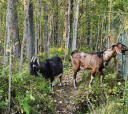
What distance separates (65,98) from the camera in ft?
16.4

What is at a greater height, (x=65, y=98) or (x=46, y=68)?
(x=46, y=68)

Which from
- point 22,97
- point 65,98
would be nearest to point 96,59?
point 65,98

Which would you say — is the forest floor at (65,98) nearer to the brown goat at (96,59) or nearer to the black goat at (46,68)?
the brown goat at (96,59)

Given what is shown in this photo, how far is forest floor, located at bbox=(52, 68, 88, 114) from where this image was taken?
14.4 feet

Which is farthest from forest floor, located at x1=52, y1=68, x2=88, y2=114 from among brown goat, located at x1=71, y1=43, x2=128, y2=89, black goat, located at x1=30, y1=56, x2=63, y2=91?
black goat, located at x1=30, y1=56, x2=63, y2=91

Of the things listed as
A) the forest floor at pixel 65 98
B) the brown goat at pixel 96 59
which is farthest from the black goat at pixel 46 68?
the brown goat at pixel 96 59

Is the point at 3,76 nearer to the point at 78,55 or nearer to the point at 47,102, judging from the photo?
the point at 47,102

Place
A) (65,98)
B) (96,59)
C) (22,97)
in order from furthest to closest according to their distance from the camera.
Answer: (96,59) < (65,98) < (22,97)

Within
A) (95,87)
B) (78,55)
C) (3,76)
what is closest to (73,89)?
(95,87)

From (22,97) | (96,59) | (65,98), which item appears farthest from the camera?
(96,59)

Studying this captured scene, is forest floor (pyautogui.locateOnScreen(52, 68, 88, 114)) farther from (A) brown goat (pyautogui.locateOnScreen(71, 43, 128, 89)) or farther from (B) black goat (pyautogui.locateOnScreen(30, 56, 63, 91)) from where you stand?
(B) black goat (pyautogui.locateOnScreen(30, 56, 63, 91))

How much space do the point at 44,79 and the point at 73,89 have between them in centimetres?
134

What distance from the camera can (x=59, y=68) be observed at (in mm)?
5891

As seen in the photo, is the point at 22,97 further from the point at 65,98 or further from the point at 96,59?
the point at 96,59
